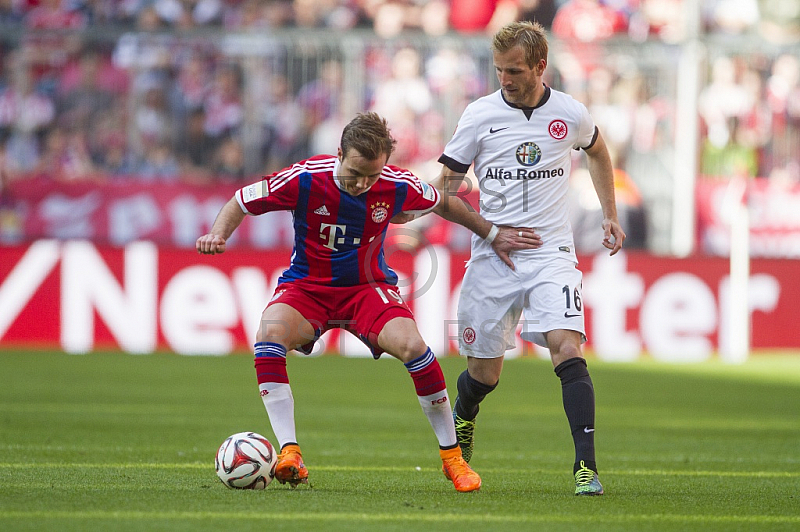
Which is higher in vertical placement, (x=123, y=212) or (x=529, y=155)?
(x=529, y=155)

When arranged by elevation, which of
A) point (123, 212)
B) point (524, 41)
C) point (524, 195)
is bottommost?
point (123, 212)

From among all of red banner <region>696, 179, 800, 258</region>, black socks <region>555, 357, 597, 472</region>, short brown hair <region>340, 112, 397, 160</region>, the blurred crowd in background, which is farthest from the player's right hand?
red banner <region>696, 179, 800, 258</region>

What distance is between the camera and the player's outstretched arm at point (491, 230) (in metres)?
6.53

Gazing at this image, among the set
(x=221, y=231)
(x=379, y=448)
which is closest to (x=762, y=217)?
(x=379, y=448)

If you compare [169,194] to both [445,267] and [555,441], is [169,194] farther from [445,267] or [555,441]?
[555,441]

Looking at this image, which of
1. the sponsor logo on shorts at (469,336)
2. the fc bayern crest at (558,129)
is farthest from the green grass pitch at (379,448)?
the fc bayern crest at (558,129)

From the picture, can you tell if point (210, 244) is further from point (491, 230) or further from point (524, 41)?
point (524, 41)

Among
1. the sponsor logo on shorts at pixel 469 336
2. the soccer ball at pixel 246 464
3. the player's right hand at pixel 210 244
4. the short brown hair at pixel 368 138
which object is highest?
the short brown hair at pixel 368 138

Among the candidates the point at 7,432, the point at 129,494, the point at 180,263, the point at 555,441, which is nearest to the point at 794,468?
the point at 555,441

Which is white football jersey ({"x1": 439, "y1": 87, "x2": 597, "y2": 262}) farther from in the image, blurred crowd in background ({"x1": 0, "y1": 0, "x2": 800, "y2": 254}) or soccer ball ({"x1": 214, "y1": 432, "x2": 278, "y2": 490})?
blurred crowd in background ({"x1": 0, "y1": 0, "x2": 800, "y2": 254})

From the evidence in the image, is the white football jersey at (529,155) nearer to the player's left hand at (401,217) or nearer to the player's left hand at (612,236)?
the player's left hand at (612,236)

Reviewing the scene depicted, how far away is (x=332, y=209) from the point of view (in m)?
6.39

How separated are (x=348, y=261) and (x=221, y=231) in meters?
0.72

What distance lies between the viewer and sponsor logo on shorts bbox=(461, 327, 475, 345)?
6750 mm
